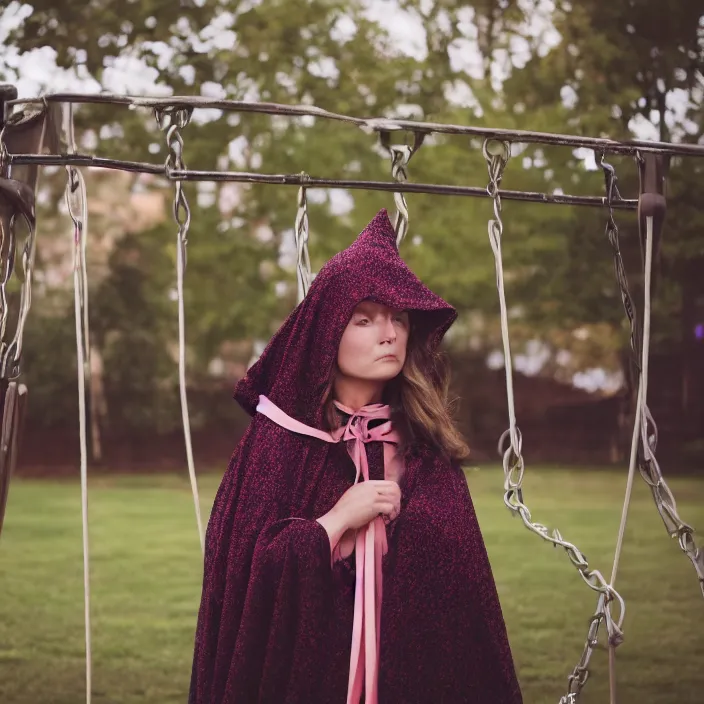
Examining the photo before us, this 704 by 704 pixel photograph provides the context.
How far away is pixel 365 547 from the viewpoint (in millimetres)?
1491

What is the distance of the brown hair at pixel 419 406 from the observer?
1.55 m

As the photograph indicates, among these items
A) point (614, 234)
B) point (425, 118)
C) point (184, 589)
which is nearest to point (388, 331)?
point (614, 234)

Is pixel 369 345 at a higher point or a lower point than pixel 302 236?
lower

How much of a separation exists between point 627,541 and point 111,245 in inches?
144

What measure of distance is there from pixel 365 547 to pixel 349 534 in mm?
33

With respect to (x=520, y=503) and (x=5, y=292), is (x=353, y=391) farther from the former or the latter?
(x=5, y=292)

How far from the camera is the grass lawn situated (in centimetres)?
335

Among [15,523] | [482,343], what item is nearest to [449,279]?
[482,343]

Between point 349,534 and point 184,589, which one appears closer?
point 349,534

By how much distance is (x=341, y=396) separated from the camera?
157cm

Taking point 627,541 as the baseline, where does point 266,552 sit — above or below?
above

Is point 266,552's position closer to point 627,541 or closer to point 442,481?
point 442,481

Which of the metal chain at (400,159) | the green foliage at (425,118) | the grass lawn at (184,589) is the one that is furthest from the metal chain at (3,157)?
the green foliage at (425,118)

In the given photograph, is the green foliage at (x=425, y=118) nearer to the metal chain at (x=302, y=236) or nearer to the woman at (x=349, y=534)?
the metal chain at (x=302, y=236)
